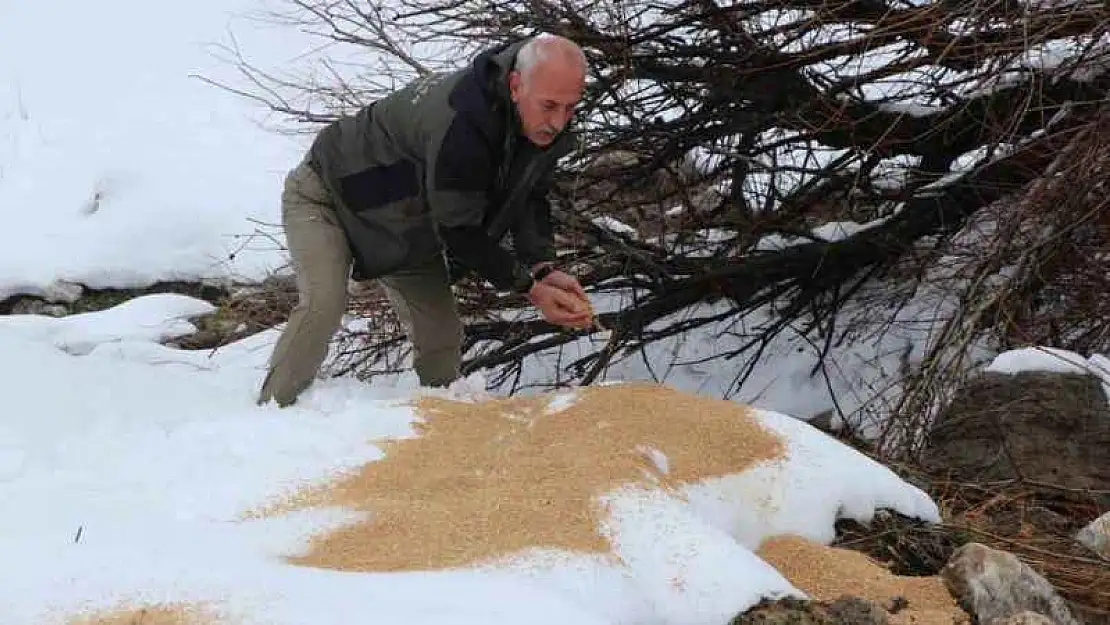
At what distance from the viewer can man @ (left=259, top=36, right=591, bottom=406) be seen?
2.92 meters

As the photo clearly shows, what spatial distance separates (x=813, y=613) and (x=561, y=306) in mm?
1583

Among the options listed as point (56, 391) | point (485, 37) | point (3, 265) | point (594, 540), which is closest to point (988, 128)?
point (485, 37)

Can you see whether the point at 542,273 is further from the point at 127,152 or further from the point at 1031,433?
the point at 127,152

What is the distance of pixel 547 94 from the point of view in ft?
9.39

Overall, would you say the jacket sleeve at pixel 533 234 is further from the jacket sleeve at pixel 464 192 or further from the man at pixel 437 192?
the jacket sleeve at pixel 464 192

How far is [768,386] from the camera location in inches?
231

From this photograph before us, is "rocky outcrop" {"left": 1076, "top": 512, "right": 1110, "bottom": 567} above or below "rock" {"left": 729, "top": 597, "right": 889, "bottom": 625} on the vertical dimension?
above

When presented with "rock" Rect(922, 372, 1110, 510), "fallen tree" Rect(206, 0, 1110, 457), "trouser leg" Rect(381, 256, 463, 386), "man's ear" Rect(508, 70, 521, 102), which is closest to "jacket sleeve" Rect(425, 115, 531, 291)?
"man's ear" Rect(508, 70, 521, 102)

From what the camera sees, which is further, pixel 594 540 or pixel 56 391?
pixel 56 391

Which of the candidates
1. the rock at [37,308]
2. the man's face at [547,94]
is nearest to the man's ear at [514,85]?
the man's face at [547,94]

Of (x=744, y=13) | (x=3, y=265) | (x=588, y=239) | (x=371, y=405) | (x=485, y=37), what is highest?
(x=744, y=13)

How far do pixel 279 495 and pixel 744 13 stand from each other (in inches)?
138

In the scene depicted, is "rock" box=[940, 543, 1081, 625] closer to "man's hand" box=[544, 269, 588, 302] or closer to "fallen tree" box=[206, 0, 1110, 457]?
"man's hand" box=[544, 269, 588, 302]

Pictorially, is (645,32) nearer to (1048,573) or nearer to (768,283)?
(768,283)
